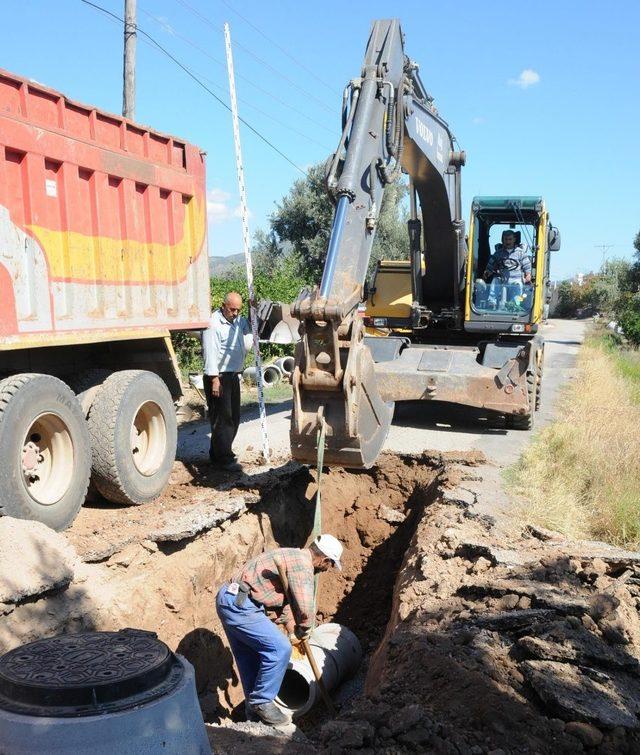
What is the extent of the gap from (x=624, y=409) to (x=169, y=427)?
7.79 metres

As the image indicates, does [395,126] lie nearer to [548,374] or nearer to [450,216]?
[450,216]

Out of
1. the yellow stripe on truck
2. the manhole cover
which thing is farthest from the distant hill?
the manhole cover

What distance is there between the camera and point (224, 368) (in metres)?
8.01

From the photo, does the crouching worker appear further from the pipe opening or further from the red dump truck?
the red dump truck

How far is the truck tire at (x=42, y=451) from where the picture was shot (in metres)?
5.36

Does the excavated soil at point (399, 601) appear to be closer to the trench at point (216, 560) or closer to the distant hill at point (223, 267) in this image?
the trench at point (216, 560)

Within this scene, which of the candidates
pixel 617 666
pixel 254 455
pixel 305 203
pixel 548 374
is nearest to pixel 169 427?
pixel 254 455

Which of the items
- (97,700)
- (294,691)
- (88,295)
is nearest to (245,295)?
(88,295)

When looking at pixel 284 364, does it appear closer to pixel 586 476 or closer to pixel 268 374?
pixel 268 374

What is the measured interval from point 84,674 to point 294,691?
3850 mm

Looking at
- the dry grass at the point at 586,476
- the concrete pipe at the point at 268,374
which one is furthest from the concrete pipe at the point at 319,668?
the concrete pipe at the point at 268,374

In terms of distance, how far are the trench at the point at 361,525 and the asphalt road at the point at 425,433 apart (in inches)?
31.0

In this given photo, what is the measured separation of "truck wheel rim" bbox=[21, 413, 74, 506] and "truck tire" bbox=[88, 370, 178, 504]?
46cm

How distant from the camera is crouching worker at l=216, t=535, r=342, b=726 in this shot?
17.0 ft
